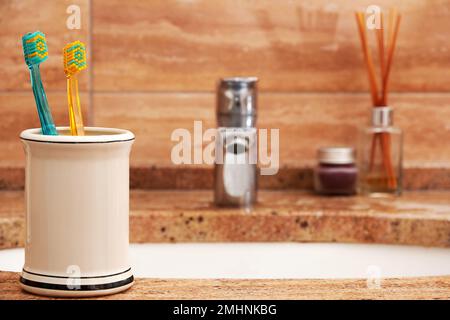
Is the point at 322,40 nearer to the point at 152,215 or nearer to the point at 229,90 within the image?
the point at 229,90

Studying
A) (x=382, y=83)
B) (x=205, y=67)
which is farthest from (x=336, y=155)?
(x=205, y=67)

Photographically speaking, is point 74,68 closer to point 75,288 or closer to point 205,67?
point 75,288

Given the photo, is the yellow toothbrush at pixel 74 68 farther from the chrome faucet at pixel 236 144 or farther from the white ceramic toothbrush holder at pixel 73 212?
the chrome faucet at pixel 236 144

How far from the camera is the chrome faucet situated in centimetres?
109

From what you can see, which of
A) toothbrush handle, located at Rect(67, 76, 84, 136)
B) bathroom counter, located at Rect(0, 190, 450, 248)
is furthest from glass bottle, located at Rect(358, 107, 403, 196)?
toothbrush handle, located at Rect(67, 76, 84, 136)

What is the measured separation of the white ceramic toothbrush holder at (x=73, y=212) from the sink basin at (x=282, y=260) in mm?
385

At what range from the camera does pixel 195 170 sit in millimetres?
1258

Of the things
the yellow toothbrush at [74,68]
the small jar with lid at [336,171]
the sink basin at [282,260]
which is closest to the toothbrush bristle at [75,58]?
the yellow toothbrush at [74,68]

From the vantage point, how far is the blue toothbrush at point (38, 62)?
62 centimetres

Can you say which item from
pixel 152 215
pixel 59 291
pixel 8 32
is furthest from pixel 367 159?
pixel 59 291

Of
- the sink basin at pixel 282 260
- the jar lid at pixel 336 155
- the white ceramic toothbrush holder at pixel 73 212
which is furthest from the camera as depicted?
the jar lid at pixel 336 155

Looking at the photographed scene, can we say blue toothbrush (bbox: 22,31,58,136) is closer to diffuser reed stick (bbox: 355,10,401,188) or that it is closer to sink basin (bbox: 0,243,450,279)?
sink basin (bbox: 0,243,450,279)

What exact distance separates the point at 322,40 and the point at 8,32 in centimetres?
46

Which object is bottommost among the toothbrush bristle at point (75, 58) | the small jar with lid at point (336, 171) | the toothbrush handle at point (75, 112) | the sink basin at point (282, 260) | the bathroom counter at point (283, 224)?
the sink basin at point (282, 260)
